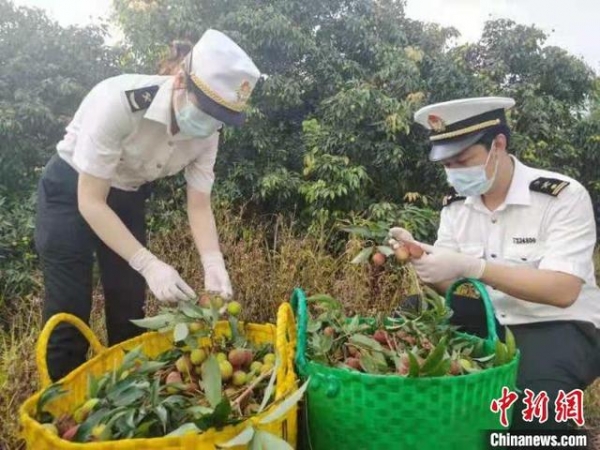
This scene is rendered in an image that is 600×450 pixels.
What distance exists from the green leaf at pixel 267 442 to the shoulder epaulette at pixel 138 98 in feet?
3.58

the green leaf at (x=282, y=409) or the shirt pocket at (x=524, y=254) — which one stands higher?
the shirt pocket at (x=524, y=254)

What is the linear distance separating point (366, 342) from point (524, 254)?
0.72 m

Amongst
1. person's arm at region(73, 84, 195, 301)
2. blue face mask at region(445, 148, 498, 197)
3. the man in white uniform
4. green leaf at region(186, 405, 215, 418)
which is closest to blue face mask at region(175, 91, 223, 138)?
person's arm at region(73, 84, 195, 301)

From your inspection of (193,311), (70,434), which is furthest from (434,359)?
(70,434)

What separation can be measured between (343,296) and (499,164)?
1.40m

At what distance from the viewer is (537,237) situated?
191cm

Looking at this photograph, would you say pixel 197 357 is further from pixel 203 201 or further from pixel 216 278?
pixel 203 201

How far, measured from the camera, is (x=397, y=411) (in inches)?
50.6

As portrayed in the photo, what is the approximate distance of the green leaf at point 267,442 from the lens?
1114 millimetres

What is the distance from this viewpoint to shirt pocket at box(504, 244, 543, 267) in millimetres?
1891

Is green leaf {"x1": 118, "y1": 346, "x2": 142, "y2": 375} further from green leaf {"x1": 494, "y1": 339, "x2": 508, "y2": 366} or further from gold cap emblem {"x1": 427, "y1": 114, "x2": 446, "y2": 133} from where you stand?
gold cap emblem {"x1": 427, "y1": 114, "x2": 446, "y2": 133}

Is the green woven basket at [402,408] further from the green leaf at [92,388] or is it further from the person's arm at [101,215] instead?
the person's arm at [101,215]

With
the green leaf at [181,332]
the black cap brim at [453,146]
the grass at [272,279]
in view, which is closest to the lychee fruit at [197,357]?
the green leaf at [181,332]

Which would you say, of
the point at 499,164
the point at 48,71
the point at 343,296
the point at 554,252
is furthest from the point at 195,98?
the point at 48,71
